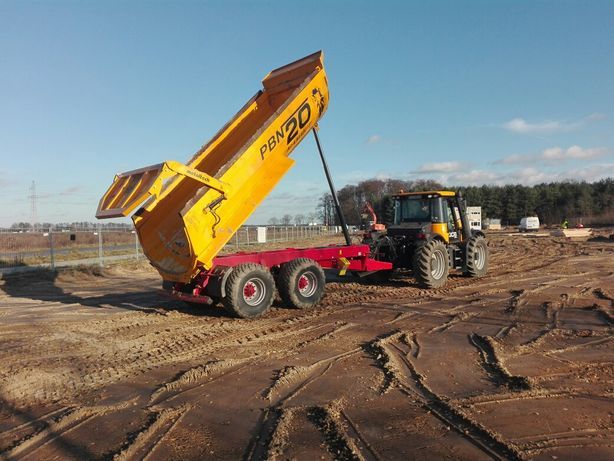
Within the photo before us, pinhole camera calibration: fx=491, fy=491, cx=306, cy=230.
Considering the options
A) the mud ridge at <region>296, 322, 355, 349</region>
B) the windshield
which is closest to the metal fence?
the windshield

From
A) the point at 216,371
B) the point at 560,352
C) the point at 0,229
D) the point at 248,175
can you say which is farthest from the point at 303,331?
the point at 0,229

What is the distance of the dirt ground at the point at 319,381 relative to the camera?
3.99 meters

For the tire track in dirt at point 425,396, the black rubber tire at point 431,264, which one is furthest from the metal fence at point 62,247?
the tire track in dirt at point 425,396

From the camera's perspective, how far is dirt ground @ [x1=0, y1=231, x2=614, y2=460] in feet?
13.1

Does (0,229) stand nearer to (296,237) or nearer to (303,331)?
(303,331)

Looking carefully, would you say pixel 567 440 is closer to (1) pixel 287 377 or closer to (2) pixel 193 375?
(1) pixel 287 377

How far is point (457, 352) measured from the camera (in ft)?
21.4

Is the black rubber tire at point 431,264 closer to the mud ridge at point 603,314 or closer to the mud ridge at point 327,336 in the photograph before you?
the mud ridge at point 603,314

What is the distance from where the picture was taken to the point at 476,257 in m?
14.0

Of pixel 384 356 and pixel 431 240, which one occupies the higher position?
pixel 431 240

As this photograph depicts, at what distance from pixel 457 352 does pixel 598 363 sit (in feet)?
5.31

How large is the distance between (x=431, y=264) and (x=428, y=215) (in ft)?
5.27

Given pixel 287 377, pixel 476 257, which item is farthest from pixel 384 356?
pixel 476 257

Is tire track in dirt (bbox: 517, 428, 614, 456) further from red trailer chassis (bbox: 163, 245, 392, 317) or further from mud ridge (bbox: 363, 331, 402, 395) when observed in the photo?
red trailer chassis (bbox: 163, 245, 392, 317)
